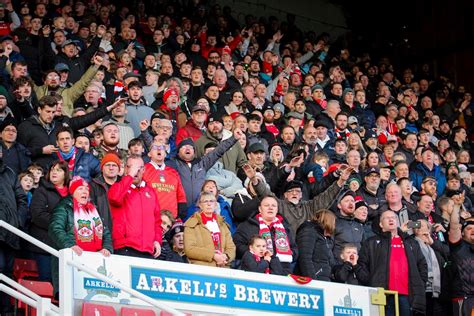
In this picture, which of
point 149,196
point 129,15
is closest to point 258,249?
point 149,196

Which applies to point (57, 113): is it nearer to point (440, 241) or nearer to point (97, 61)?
point (97, 61)

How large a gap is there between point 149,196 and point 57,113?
2284 millimetres

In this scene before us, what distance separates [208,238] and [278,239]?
1.01m

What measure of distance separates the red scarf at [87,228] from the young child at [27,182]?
1.02m

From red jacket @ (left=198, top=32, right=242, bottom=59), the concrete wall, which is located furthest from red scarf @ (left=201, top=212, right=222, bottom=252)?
the concrete wall

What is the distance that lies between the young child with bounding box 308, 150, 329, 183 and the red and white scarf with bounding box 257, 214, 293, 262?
2170 mm

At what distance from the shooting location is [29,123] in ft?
40.3

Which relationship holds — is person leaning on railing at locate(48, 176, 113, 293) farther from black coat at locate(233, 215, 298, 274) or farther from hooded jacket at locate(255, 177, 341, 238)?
hooded jacket at locate(255, 177, 341, 238)

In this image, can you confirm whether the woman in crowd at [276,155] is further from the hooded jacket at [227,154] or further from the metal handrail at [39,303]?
the metal handrail at [39,303]

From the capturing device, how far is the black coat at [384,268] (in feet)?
40.1

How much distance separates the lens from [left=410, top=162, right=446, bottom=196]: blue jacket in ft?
55.0

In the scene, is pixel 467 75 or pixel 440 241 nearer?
pixel 440 241

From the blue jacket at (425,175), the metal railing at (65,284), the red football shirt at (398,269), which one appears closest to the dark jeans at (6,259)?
the metal railing at (65,284)

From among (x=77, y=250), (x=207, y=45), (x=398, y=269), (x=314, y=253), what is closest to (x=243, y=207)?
(x=314, y=253)
